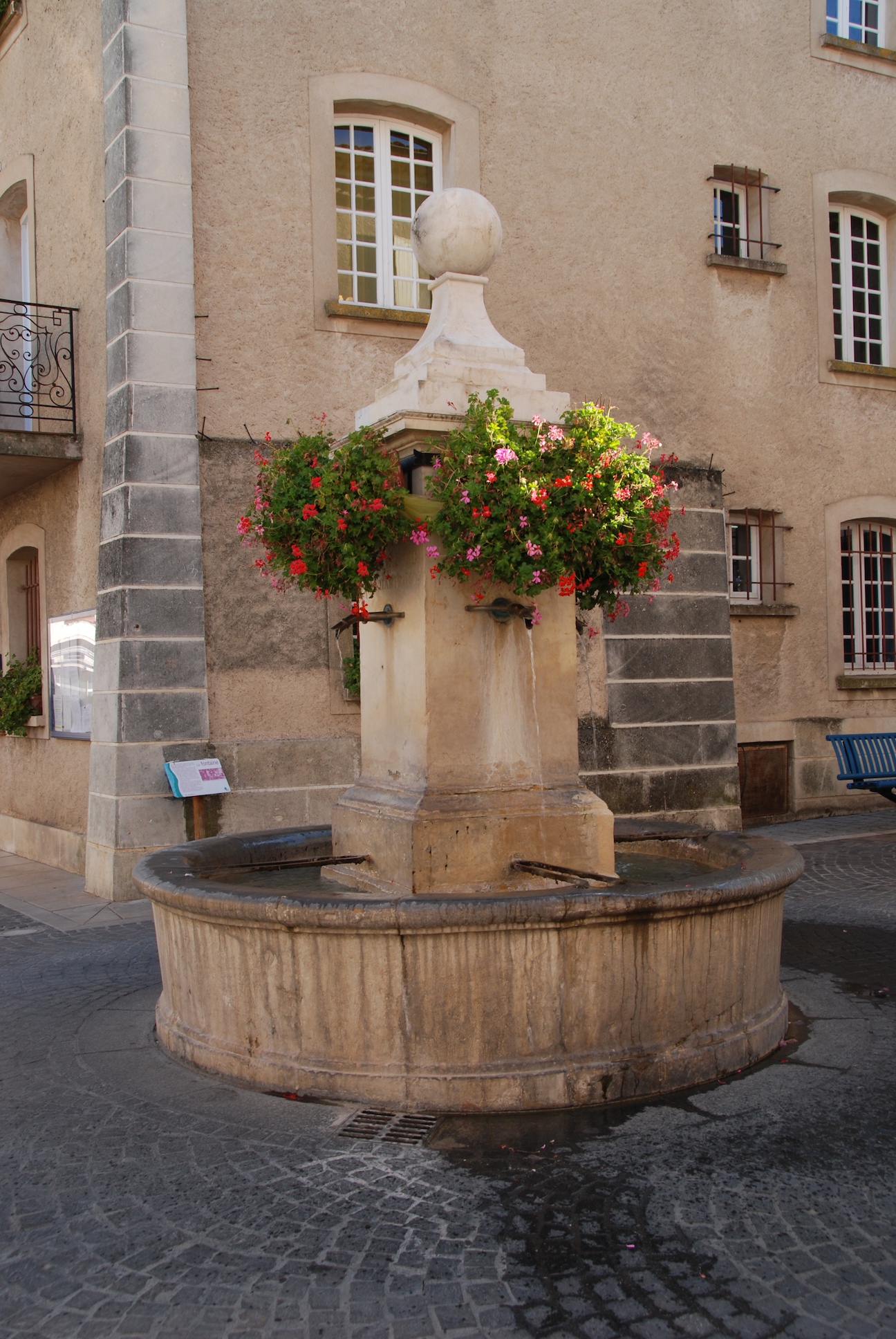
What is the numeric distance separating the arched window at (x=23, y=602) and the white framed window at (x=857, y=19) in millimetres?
10481

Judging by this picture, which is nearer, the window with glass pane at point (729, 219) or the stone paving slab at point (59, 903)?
the stone paving slab at point (59, 903)

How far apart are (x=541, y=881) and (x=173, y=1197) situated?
6.21 feet

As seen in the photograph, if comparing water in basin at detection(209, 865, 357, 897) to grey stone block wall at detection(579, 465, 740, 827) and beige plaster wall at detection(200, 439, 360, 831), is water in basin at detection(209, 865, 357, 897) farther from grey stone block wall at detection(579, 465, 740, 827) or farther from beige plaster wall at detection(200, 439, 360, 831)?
grey stone block wall at detection(579, 465, 740, 827)

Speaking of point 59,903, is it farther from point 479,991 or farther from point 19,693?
point 479,991

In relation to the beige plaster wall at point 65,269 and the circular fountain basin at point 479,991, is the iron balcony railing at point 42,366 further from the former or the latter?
the circular fountain basin at point 479,991

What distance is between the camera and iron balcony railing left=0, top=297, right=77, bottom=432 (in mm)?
10266

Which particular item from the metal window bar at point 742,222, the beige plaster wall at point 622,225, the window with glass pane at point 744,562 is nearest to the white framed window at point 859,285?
the beige plaster wall at point 622,225

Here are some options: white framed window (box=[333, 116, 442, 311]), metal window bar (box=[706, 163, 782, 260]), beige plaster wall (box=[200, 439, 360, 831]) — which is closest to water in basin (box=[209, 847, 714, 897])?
beige plaster wall (box=[200, 439, 360, 831])

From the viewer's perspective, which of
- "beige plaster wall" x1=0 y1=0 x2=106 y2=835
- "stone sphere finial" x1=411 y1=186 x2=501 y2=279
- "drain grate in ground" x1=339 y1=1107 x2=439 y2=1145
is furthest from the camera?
"beige plaster wall" x1=0 y1=0 x2=106 y2=835

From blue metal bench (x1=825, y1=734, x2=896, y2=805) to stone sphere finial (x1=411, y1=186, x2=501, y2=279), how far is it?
24.9ft

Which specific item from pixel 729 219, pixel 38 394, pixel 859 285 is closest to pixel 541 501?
pixel 38 394

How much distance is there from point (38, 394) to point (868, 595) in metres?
8.75

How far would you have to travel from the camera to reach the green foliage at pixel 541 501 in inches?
170

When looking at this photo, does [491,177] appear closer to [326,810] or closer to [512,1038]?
[326,810]
